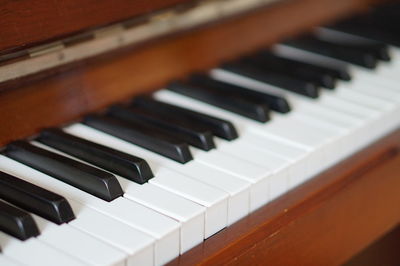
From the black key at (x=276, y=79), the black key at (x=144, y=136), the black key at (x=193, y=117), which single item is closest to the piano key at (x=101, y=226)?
the black key at (x=144, y=136)

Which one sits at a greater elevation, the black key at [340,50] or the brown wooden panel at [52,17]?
the brown wooden panel at [52,17]

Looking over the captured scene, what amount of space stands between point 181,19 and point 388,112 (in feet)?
1.55

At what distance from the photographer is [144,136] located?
4.05 feet

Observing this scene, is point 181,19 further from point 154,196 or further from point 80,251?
point 80,251

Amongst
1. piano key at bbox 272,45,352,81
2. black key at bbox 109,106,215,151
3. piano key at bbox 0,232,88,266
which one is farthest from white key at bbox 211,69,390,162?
piano key at bbox 0,232,88,266

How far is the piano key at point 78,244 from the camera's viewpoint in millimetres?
906

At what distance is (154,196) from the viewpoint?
1.06 meters

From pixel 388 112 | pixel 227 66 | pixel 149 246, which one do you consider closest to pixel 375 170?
pixel 388 112

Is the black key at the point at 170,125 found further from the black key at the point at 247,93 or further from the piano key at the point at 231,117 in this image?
the black key at the point at 247,93

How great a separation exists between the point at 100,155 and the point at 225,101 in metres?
0.36

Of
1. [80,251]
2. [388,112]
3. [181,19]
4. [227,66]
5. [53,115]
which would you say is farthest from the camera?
[227,66]

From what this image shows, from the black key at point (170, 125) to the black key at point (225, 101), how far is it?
0.13 metres

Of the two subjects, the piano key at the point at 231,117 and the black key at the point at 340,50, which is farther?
the black key at the point at 340,50

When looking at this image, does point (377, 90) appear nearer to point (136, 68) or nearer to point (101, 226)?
point (136, 68)
